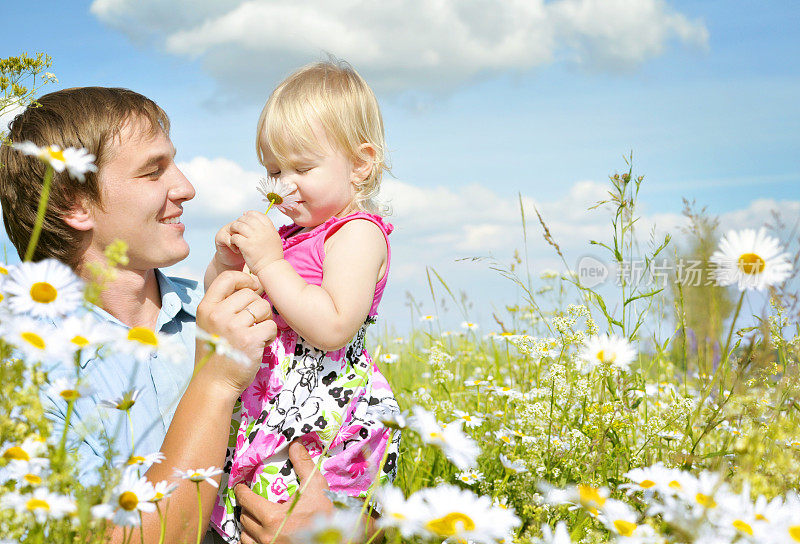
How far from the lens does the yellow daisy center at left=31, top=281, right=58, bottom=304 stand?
1.22 metres

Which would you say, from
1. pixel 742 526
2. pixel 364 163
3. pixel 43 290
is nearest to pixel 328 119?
pixel 364 163

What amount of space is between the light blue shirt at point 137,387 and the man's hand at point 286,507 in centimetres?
41

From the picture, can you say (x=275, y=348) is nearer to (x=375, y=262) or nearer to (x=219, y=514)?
(x=375, y=262)

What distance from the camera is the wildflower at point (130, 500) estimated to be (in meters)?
1.29

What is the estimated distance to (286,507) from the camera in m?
2.20

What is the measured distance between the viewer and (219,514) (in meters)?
2.35

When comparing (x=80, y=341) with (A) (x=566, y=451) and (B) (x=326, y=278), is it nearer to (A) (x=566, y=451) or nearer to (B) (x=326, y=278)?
(B) (x=326, y=278)

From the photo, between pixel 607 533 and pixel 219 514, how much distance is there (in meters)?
1.28

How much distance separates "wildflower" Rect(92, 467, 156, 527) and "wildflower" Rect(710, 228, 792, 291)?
1.24 m

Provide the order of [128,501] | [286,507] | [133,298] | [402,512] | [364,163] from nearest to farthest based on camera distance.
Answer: [402,512] < [128,501] < [286,507] < [364,163] < [133,298]

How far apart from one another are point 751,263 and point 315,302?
118cm

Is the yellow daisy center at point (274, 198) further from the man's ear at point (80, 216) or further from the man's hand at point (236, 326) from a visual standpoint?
the man's ear at point (80, 216)

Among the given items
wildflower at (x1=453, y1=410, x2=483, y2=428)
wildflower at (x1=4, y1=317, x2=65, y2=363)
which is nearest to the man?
wildflower at (x1=453, y1=410, x2=483, y2=428)

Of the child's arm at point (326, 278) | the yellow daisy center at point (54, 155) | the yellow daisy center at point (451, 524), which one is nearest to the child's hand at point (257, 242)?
the child's arm at point (326, 278)
